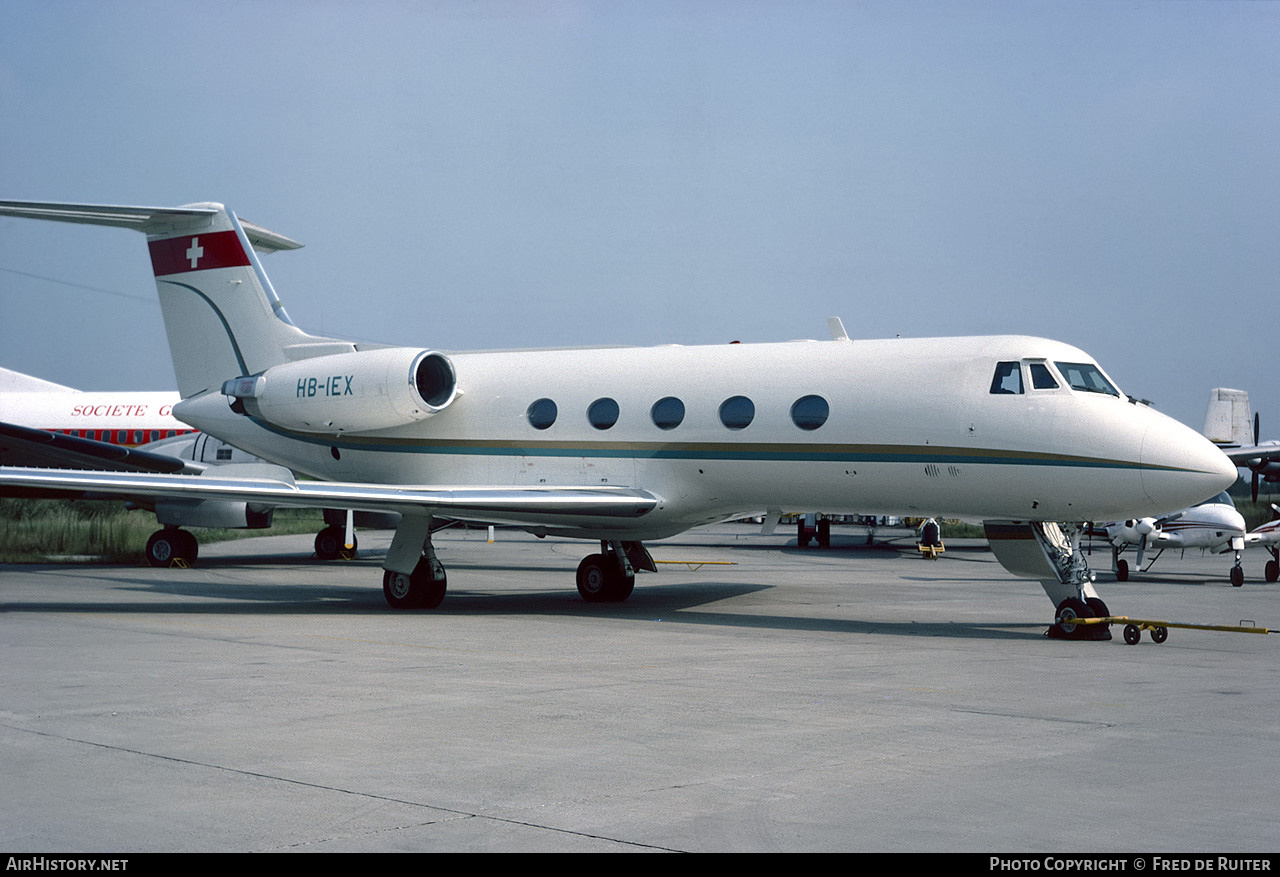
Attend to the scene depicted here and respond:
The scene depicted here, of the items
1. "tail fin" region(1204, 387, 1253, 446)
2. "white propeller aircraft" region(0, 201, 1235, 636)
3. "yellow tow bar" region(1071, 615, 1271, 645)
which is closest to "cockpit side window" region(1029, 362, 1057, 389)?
"white propeller aircraft" region(0, 201, 1235, 636)

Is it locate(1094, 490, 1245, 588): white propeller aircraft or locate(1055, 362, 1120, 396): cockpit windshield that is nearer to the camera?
locate(1055, 362, 1120, 396): cockpit windshield

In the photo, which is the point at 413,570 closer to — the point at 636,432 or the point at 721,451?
the point at 636,432

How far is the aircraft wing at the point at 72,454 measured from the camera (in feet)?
70.6

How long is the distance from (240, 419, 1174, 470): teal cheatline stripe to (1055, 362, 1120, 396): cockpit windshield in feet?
3.07

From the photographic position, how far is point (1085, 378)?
13.4 metres

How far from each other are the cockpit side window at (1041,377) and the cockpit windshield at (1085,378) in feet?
0.46

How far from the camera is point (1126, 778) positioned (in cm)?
625

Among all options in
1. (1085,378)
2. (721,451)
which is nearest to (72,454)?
(721,451)

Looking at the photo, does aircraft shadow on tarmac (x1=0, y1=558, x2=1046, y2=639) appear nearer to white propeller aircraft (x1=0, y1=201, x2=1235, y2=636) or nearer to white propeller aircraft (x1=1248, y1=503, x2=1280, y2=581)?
white propeller aircraft (x1=0, y1=201, x2=1235, y2=636)

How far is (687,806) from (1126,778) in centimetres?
227

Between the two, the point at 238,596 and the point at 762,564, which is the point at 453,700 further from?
the point at 762,564

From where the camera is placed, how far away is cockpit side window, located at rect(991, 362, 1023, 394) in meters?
13.4

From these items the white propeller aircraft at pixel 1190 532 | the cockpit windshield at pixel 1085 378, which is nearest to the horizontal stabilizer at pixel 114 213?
the cockpit windshield at pixel 1085 378

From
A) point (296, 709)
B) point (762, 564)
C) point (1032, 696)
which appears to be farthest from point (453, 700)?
point (762, 564)
